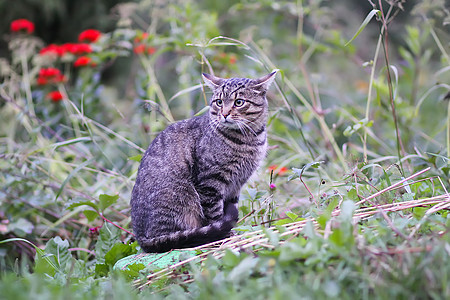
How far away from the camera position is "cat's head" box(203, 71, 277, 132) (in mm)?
2602

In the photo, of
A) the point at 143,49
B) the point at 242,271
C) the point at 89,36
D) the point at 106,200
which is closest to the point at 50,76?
the point at 89,36

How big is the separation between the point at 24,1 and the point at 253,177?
14.2 ft

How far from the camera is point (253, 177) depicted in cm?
279

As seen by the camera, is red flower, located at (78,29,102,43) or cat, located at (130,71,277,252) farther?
red flower, located at (78,29,102,43)

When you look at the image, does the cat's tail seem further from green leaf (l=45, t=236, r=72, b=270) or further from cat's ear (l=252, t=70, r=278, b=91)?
cat's ear (l=252, t=70, r=278, b=91)

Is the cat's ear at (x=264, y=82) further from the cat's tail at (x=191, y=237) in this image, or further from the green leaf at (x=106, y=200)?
the green leaf at (x=106, y=200)

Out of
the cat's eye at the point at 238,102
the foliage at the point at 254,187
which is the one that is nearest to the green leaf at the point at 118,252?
the foliage at the point at 254,187

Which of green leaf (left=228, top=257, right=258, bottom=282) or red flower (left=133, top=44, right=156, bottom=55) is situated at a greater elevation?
red flower (left=133, top=44, right=156, bottom=55)

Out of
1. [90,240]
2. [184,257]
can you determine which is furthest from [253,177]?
[90,240]

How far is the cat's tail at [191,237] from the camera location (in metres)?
2.21

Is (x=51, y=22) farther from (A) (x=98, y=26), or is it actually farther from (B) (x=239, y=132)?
(B) (x=239, y=132)

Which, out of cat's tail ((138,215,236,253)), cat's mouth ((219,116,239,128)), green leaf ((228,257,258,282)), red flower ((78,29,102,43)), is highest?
red flower ((78,29,102,43))

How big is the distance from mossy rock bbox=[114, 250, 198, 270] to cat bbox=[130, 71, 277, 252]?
0.07 meters

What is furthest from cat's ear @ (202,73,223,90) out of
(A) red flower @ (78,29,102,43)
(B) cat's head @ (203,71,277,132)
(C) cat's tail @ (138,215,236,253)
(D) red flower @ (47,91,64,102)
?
(D) red flower @ (47,91,64,102)
